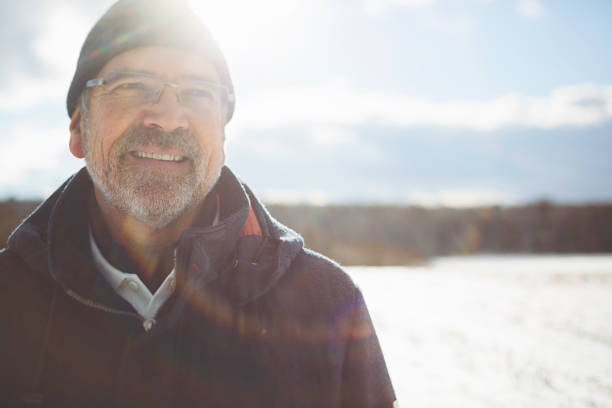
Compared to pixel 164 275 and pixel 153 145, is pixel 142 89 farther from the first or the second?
pixel 164 275

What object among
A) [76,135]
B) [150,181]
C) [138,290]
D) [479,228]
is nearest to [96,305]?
[138,290]

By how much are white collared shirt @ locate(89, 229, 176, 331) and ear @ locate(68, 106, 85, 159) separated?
56 centimetres

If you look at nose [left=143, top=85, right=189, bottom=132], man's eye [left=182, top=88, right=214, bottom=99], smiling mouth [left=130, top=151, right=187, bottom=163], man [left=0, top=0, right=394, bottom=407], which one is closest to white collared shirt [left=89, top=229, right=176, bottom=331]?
man [left=0, top=0, right=394, bottom=407]

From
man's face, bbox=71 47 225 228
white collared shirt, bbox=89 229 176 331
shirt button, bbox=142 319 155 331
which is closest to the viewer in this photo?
shirt button, bbox=142 319 155 331

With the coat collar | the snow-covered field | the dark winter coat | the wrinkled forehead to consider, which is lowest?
the snow-covered field

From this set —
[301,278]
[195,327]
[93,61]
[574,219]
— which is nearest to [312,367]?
[301,278]

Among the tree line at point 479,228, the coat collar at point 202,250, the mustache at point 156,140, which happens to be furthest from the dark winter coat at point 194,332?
the tree line at point 479,228

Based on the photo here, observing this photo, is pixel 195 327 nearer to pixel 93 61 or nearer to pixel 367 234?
pixel 93 61

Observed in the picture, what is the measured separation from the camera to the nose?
5.46ft

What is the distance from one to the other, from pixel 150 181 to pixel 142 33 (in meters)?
0.54

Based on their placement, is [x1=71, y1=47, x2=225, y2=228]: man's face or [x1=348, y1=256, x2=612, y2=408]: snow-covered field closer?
[x1=71, y1=47, x2=225, y2=228]: man's face

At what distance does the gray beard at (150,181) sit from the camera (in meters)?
1.67

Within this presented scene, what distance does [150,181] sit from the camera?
1.67 meters

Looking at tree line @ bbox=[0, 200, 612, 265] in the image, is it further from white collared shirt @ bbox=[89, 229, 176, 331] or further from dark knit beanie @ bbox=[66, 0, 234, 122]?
white collared shirt @ bbox=[89, 229, 176, 331]
